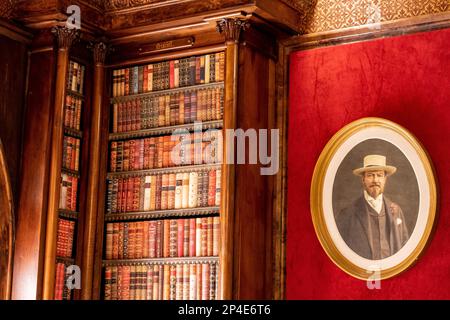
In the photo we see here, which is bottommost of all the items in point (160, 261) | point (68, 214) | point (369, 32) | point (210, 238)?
point (160, 261)

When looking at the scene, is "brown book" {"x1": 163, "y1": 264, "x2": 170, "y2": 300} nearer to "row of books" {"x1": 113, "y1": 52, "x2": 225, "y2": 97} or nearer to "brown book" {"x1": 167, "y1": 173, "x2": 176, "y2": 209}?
"brown book" {"x1": 167, "y1": 173, "x2": 176, "y2": 209}

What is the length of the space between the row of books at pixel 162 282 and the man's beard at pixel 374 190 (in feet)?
3.31

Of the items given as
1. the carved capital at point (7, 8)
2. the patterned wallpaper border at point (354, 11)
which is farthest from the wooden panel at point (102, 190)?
the patterned wallpaper border at point (354, 11)

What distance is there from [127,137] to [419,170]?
1927mm

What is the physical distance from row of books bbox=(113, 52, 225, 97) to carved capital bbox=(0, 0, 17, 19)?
0.78 meters

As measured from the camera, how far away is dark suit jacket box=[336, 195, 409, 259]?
6062 millimetres

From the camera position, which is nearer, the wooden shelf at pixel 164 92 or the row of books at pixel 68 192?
the wooden shelf at pixel 164 92

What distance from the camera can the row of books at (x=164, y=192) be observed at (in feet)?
21.3

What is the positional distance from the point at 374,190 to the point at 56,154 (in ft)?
6.36

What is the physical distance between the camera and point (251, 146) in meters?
6.38

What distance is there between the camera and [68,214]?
22.1 feet

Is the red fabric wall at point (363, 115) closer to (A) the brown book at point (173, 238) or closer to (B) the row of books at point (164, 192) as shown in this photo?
(B) the row of books at point (164, 192)

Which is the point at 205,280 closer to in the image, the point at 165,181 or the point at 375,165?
the point at 165,181

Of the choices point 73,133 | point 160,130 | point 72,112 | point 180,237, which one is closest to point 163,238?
point 180,237
